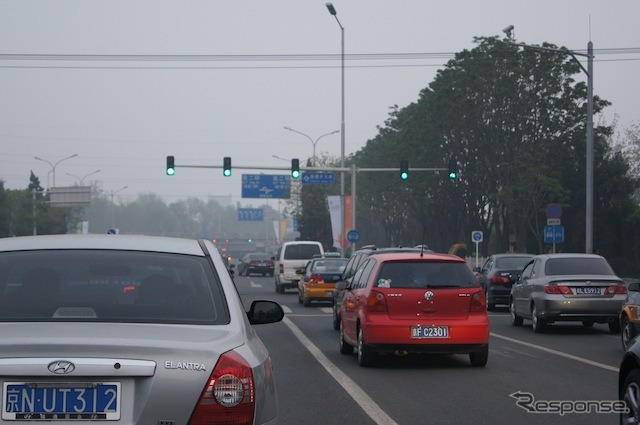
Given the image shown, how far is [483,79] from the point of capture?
62.0 m

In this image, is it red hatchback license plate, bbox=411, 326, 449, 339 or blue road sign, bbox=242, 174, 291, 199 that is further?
blue road sign, bbox=242, 174, 291, 199

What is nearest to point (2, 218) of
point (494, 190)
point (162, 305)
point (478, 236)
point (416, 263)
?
point (494, 190)

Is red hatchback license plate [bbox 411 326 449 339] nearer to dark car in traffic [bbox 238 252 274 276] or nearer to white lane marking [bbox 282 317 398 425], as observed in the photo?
white lane marking [bbox 282 317 398 425]

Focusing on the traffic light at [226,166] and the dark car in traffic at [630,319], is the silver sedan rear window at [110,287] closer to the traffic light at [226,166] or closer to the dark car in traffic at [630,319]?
the dark car in traffic at [630,319]

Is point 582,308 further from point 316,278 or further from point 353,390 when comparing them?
point 316,278

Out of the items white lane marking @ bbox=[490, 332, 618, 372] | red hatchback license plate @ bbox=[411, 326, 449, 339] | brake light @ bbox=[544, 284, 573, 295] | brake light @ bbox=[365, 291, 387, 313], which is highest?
brake light @ bbox=[365, 291, 387, 313]

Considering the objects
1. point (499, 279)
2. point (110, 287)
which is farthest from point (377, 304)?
point (499, 279)

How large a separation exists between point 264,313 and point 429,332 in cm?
753

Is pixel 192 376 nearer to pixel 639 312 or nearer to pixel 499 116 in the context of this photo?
pixel 639 312

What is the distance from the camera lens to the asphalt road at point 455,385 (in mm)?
10500

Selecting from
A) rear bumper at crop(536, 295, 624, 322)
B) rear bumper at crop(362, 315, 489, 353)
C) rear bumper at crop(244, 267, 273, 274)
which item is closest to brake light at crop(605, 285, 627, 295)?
rear bumper at crop(536, 295, 624, 322)

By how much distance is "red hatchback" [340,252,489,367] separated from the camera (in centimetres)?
1448

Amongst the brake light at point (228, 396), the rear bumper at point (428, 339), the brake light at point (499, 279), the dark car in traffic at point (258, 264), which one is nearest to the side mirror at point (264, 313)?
the brake light at point (228, 396)

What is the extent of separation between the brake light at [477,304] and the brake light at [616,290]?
6980mm
